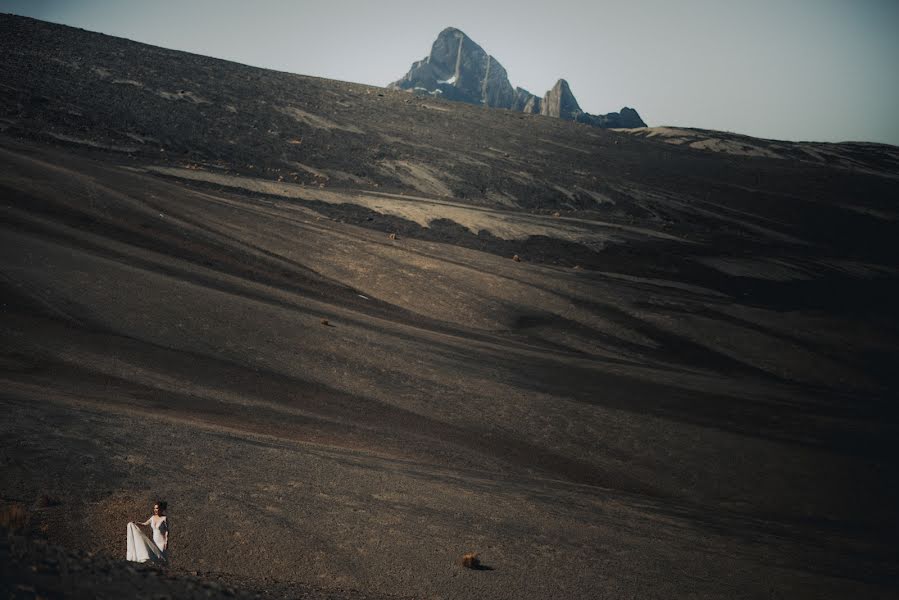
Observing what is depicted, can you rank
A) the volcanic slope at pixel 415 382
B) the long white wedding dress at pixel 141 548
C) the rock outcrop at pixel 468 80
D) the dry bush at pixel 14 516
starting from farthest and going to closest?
the rock outcrop at pixel 468 80 → the volcanic slope at pixel 415 382 → the long white wedding dress at pixel 141 548 → the dry bush at pixel 14 516

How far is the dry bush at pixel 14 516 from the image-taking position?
763cm

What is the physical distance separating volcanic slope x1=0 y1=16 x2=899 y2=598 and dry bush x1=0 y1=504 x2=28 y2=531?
3.4 inches

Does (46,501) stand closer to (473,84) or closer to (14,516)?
(14,516)

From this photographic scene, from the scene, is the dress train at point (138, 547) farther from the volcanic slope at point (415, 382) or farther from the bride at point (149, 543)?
the volcanic slope at point (415, 382)

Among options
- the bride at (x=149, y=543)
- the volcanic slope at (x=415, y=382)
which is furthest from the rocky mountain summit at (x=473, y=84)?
the bride at (x=149, y=543)

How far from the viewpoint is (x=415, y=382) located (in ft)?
64.7

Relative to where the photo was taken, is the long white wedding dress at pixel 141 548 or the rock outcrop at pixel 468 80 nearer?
the long white wedding dress at pixel 141 548

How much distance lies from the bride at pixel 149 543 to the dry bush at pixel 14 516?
124cm

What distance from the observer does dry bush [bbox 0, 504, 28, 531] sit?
763cm

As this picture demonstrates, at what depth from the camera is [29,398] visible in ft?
41.6

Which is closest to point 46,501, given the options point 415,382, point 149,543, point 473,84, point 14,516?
point 14,516

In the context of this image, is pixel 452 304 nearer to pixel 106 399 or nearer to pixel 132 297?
pixel 132 297

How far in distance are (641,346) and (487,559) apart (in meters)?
20.4

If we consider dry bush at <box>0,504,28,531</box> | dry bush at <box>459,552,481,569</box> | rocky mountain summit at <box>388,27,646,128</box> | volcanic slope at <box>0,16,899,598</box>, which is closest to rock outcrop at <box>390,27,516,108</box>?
rocky mountain summit at <box>388,27,646,128</box>
